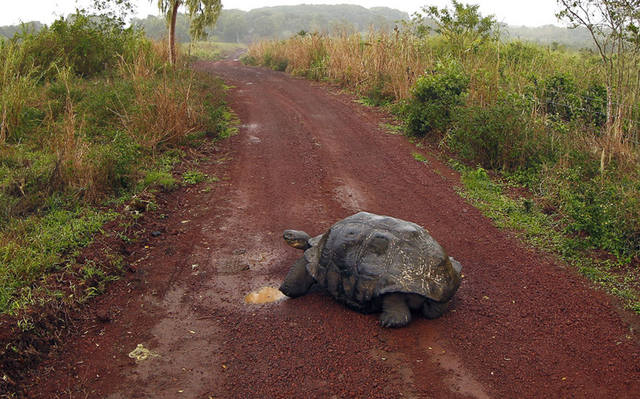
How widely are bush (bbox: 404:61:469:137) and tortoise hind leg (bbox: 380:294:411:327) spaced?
6132mm

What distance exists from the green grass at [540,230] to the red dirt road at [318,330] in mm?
223

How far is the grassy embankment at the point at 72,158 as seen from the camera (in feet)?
14.9

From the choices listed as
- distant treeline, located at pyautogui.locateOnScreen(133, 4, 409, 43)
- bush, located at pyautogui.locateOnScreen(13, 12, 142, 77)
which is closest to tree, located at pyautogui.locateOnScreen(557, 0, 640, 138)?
bush, located at pyautogui.locateOnScreen(13, 12, 142, 77)

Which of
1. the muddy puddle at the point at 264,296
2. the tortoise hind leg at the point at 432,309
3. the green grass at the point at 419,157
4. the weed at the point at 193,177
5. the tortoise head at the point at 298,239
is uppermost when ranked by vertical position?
the tortoise head at the point at 298,239

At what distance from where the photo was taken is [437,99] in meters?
9.83

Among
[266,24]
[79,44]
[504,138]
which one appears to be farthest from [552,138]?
[266,24]

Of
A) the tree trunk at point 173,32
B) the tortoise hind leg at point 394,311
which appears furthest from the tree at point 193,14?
the tortoise hind leg at point 394,311

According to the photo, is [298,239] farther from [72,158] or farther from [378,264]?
[72,158]

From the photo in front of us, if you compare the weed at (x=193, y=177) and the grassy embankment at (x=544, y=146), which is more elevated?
the grassy embankment at (x=544, y=146)

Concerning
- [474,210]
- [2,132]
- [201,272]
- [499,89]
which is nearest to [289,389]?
[201,272]

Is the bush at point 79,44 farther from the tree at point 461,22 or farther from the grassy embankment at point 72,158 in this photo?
the tree at point 461,22

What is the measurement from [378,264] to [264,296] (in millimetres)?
1158

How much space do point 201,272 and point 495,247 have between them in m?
3.17

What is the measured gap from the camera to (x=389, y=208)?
6492 mm
